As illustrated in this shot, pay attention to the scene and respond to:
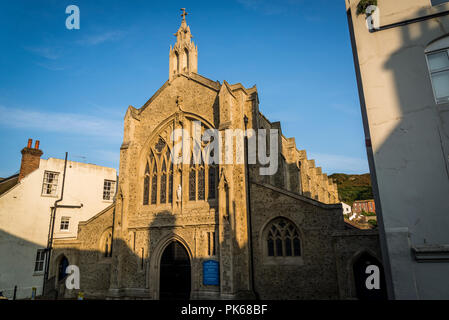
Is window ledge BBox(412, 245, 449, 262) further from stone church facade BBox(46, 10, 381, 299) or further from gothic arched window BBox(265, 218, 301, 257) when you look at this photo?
gothic arched window BBox(265, 218, 301, 257)

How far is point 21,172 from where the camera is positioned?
71.4ft

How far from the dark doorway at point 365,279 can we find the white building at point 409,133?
18.2 ft

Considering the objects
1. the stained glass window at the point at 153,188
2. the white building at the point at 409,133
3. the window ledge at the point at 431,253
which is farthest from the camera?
the stained glass window at the point at 153,188

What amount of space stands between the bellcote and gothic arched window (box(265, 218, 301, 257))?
1120cm

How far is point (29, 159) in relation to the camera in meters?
22.1

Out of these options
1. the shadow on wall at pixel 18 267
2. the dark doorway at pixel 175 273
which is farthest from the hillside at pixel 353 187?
the shadow on wall at pixel 18 267

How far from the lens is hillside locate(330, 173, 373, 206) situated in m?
73.8

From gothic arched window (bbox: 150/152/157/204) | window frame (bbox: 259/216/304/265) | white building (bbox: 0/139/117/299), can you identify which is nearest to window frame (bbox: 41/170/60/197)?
white building (bbox: 0/139/117/299)

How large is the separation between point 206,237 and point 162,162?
5.91 m

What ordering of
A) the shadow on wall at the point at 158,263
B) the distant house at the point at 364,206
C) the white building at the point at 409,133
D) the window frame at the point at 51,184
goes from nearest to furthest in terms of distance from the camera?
the white building at the point at 409,133 → the shadow on wall at the point at 158,263 → the window frame at the point at 51,184 → the distant house at the point at 364,206

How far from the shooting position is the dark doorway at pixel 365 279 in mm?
12250

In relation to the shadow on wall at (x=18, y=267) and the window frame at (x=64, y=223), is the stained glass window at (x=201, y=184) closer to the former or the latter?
the window frame at (x=64, y=223)

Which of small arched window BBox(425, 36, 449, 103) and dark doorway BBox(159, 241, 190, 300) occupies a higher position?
small arched window BBox(425, 36, 449, 103)
